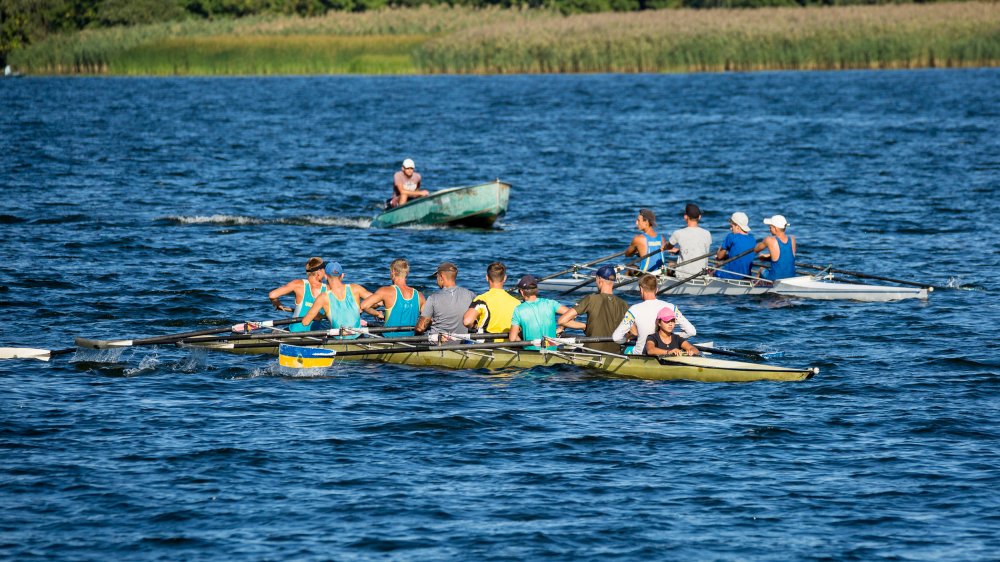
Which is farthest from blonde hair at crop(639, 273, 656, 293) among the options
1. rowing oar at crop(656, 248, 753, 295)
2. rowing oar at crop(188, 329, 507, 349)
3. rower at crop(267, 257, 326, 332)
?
rowing oar at crop(656, 248, 753, 295)

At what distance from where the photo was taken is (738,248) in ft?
82.2

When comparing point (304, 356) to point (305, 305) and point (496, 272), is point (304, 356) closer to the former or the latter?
point (305, 305)

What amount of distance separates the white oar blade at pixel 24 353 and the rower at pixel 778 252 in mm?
11866

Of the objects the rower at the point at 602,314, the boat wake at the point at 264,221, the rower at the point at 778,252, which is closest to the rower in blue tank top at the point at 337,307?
the rower at the point at 602,314

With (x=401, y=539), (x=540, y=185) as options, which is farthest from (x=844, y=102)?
(x=401, y=539)

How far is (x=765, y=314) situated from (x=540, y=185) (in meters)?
19.9

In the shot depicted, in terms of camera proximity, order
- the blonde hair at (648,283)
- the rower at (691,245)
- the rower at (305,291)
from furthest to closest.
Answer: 1. the rower at (691,245)
2. the rower at (305,291)
3. the blonde hair at (648,283)

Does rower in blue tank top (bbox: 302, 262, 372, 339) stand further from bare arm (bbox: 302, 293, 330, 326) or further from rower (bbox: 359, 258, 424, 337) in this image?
rower (bbox: 359, 258, 424, 337)

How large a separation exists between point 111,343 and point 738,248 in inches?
440

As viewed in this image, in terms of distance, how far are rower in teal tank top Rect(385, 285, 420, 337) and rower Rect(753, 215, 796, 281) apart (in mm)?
7393

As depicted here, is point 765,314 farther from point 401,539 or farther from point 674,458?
point 401,539

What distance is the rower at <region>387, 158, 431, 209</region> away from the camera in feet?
106

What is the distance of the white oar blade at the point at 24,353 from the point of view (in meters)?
19.5

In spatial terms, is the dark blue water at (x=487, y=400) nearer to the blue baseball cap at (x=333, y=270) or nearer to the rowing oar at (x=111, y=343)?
the rowing oar at (x=111, y=343)
